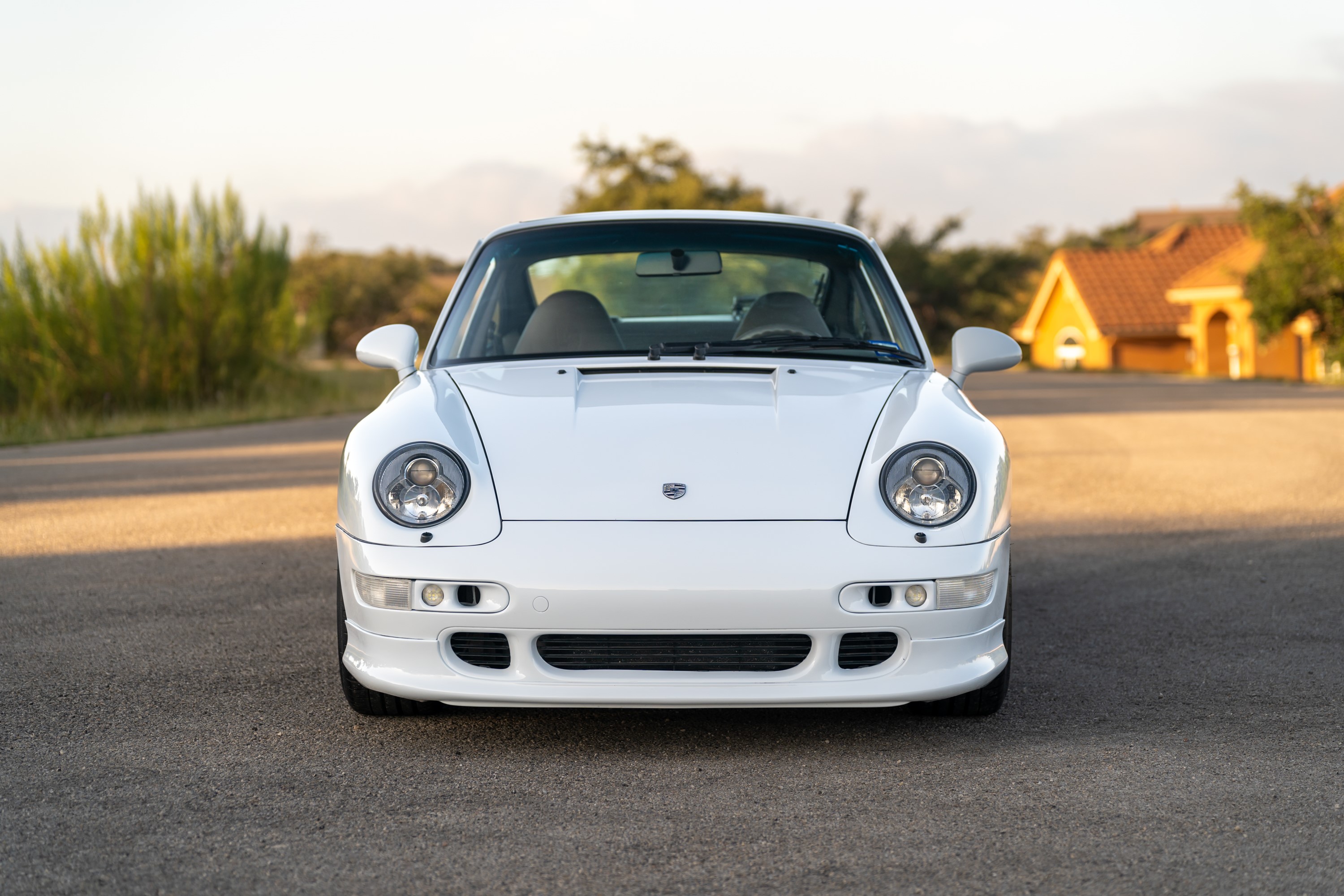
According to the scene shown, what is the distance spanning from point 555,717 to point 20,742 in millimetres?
1327

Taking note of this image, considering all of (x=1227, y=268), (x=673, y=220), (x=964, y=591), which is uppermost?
(x=673, y=220)

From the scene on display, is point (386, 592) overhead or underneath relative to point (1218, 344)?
Result: overhead

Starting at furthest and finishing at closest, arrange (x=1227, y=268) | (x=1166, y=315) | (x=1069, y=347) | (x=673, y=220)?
(x=1069, y=347)
(x=1166, y=315)
(x=1227, y=268)
(x=673, y=220)

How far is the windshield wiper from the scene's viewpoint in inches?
155

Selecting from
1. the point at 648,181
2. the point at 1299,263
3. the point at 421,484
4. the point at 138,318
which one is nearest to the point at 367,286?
the point at 648,181

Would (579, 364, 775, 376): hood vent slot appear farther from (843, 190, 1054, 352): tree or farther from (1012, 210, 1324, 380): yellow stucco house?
(843, 190, 1054, 352): tree

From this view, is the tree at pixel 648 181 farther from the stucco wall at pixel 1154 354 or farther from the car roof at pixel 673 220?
the car roof at pixel 673 220

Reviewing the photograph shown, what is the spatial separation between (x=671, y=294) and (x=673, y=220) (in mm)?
452

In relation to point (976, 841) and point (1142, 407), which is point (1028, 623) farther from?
point (1142, 407)

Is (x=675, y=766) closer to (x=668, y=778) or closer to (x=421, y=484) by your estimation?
(x=668, y=778)

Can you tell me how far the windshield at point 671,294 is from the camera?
4.19 metres

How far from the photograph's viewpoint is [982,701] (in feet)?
11.0

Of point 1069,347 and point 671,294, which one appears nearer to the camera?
point 671,294

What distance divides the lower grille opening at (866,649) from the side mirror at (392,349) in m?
1.68
